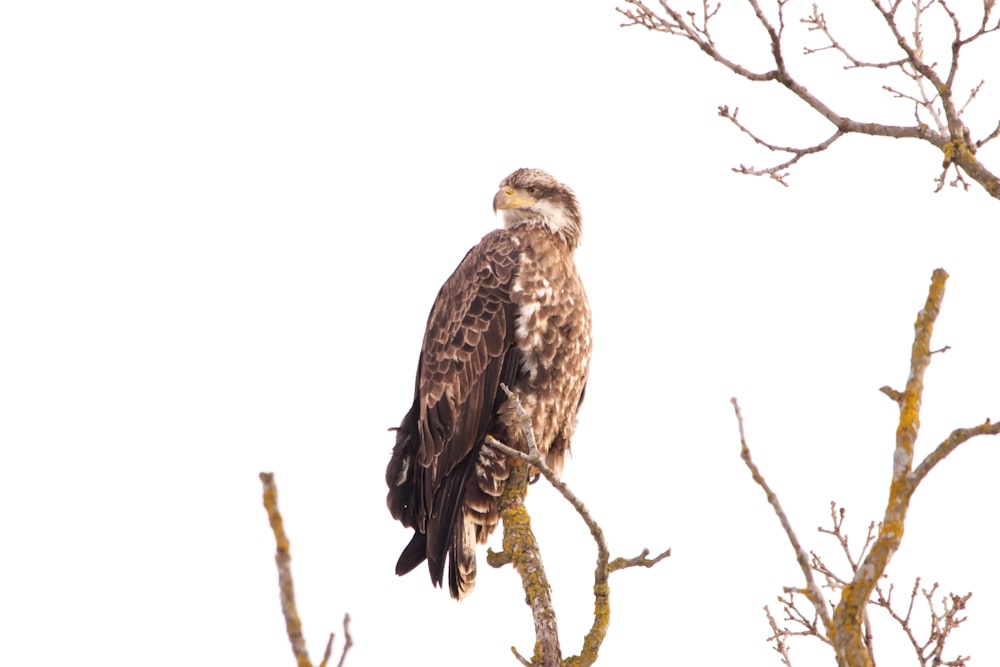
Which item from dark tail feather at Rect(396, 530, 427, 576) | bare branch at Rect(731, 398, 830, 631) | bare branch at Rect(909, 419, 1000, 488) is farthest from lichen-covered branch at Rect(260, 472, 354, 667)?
dark tail feather at Rect(396, 530, 427, 576)

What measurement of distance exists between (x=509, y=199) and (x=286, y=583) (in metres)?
5.57

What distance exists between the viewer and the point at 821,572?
467cm

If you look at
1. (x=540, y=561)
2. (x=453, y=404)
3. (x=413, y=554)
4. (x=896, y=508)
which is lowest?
(x=896, y=508)

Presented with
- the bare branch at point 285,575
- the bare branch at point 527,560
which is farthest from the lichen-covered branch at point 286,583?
the bare branch at point 527,560

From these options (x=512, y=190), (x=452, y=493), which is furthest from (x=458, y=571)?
(x=512, y=190)

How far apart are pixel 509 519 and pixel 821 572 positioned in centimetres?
195

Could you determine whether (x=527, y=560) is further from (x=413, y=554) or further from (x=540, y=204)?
(x=540, y=204)

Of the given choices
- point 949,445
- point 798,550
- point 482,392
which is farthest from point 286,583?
point 482,392

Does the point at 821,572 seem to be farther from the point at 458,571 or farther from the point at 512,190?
the point at 512,190

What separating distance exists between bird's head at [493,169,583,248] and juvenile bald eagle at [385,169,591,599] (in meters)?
0.23

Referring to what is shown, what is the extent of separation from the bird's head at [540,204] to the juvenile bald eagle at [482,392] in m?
0.23

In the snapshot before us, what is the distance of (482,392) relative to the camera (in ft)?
23.1

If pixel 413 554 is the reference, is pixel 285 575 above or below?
below

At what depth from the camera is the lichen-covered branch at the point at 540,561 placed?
4332 mm
